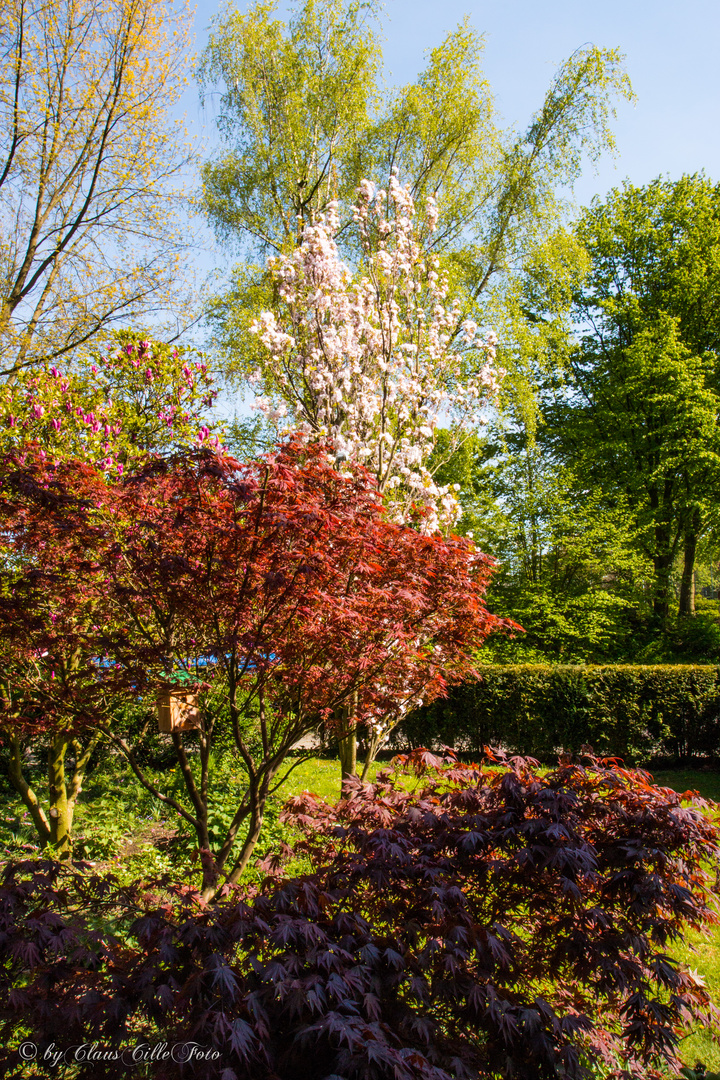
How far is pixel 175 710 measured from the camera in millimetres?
3514

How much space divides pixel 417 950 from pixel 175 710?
175cm

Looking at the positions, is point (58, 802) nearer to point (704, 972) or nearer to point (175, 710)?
point (175, 710)

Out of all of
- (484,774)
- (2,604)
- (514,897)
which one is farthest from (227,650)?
(514,897)

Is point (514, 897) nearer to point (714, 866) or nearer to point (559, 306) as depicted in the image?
point (714, 866)

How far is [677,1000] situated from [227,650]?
2.39 metres

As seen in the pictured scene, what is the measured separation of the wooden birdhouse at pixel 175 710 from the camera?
3.45 metres

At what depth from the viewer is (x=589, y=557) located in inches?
472

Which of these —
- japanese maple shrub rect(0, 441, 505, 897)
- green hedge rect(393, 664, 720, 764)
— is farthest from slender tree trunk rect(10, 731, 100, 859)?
green hedge rect(393, 664, 720, 764)

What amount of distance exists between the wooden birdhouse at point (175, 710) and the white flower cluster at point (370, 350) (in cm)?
378

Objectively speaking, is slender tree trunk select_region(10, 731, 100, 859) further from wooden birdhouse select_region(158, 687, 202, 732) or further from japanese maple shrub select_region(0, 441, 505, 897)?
wooden birdhouse select_region(158, 687, 202, 732)

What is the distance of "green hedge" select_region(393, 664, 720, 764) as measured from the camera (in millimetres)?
9289

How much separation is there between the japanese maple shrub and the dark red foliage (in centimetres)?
77

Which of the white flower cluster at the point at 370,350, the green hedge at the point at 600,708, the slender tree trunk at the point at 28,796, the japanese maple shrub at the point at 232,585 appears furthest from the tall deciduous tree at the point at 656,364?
the slender tree trunk at the point at 28,796

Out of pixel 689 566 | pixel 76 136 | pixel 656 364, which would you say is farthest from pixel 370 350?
pixel 689 566
